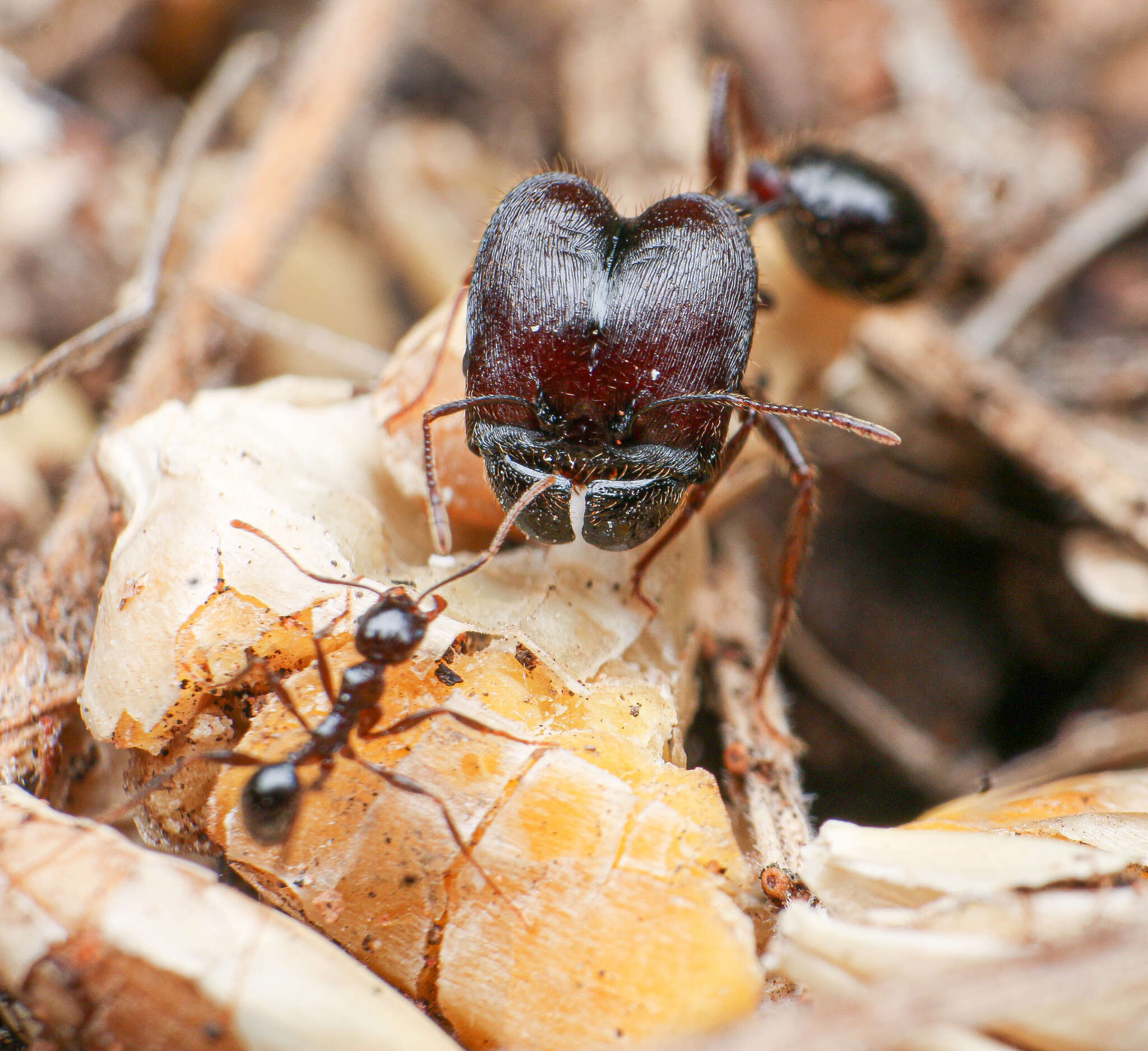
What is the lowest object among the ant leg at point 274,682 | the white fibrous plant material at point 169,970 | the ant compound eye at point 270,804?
the white fibrous plant material at point 169,970

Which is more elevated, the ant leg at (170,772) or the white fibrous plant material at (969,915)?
the white fibrous plant material at (969,915)

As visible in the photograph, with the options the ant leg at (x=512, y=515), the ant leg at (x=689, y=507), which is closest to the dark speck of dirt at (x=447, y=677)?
the ant leg at (x=512, y=515)

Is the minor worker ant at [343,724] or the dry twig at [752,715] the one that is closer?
the minor worker ant at [343,724]

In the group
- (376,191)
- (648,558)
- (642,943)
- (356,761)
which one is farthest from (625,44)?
(642,943)

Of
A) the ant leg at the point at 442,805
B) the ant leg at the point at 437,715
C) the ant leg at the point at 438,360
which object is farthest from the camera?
the ant leg at the point at 438,360

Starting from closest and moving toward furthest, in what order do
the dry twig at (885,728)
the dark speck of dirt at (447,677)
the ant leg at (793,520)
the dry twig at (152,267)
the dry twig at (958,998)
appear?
the dry twig at (958,998) < the dark speck of dirt at (447,677) < the dry twig at (152,267) < the ant leg at (793,520) < the dry twig at (885,728)

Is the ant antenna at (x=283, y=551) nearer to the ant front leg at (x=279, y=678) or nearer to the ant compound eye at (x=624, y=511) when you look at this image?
the ant front leg at (x=279, y=678)

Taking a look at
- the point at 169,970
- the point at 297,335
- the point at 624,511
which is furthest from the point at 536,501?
the point at 297,335
